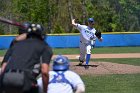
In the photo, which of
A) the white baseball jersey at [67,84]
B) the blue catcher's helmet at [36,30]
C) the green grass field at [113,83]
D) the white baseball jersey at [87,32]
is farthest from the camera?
the white baseball jersey at [87,32]

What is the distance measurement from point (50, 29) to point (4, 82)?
44.9 m

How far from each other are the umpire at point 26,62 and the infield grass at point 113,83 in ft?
18.8

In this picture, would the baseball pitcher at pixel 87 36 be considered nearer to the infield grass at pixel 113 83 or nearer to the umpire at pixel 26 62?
the infield grass at pixel 113 83

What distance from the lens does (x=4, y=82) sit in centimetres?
470

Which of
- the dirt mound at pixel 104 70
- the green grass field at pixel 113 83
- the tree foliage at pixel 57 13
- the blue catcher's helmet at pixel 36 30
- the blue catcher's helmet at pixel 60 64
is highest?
the blue catcher's helmet at pixel 36 30

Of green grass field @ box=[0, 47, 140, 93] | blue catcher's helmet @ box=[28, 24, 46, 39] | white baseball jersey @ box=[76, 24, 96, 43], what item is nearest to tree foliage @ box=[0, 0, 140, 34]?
white baseball jersey @ box=[76, 24, 96, 43]

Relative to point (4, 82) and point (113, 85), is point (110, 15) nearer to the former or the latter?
point (113, 85)

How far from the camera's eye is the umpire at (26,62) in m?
4.69

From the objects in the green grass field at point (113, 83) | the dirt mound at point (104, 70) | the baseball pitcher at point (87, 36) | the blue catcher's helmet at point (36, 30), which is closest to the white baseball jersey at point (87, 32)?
the baseball pitcher at point (87, 36)

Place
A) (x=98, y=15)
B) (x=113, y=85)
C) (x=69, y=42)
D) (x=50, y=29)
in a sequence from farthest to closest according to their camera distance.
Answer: (x=98, y=15)
(x=50, y=29)
(x=69, y=42)
(x=113, y=85)

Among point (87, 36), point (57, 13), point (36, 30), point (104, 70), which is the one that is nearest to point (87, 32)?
point (87, 36)

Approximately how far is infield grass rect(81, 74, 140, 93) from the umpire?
5737mm

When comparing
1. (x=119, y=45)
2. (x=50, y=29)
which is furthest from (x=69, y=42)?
(x=50, y=29)

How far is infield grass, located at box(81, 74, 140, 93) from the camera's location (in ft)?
35.4
